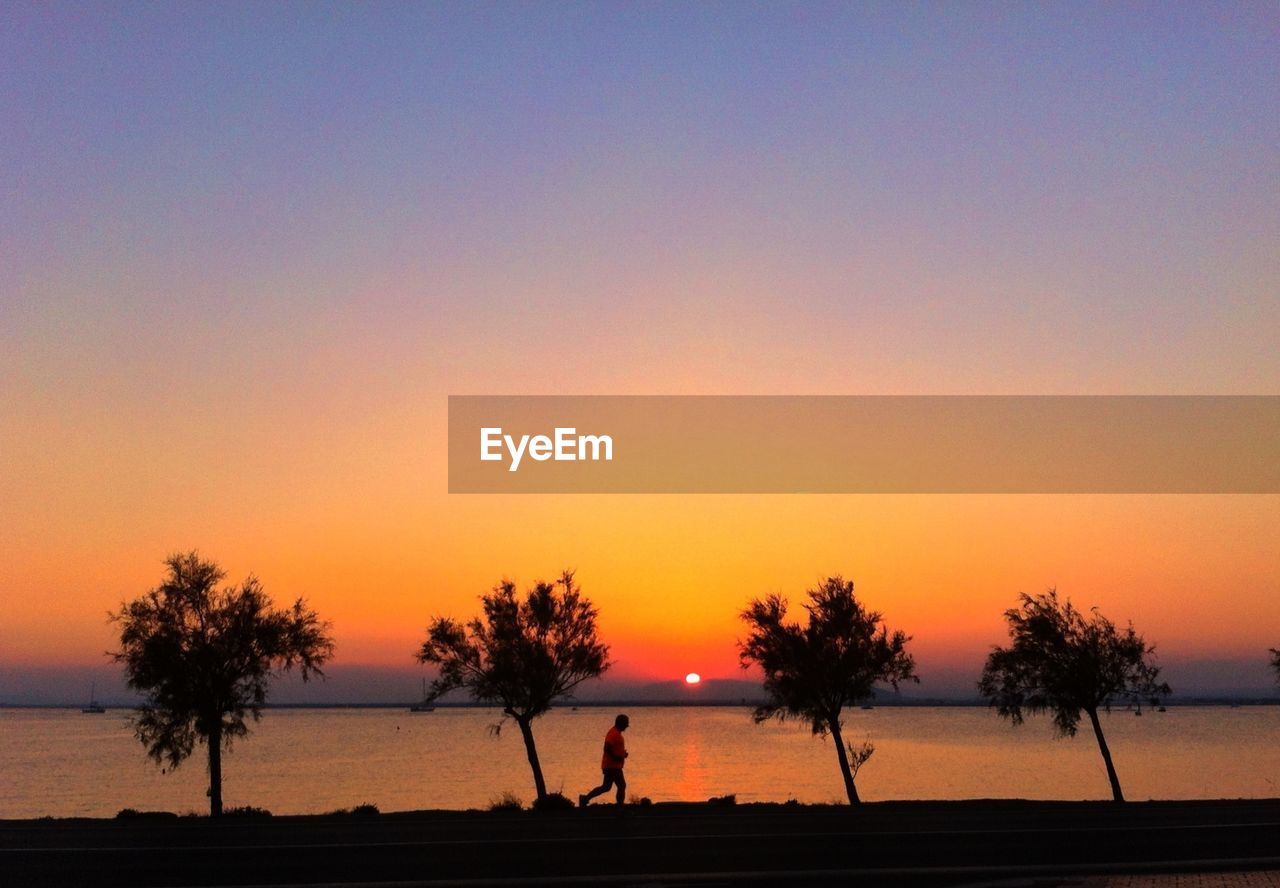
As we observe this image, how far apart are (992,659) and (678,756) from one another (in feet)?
307

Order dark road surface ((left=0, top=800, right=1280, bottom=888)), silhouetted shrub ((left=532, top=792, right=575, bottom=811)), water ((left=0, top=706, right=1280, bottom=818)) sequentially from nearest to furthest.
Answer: dark road surface ((left=0, top=800, right=1280, bottom=888)), silhouetted shrub ((left=532, top=792, right=575, bottom=811)), water ((left=0, top=706, right=1280, bottom=818))

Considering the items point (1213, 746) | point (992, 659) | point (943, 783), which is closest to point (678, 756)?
point (943, 783)

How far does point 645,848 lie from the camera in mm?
18844

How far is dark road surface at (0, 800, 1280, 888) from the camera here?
16.0m

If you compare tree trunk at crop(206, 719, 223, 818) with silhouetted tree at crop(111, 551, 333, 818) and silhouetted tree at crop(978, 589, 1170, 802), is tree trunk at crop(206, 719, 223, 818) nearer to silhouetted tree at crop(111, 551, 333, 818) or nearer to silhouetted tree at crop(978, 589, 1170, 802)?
silhouetted tree at crop(111, 551, 333, 818)

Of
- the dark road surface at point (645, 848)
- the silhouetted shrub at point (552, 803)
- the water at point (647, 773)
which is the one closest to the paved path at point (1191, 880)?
the dark road surface at point (645, 848)

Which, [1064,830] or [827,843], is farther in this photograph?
[1064,830]

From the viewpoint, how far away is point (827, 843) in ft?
63.8

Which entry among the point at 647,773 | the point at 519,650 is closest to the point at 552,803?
the point at 519,650

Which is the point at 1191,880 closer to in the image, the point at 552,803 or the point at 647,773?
the point at 552,803

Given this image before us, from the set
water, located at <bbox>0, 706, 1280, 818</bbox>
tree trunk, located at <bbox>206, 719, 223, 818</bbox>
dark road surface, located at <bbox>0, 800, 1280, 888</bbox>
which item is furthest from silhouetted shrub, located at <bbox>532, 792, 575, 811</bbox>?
water, located at <bbox>0, 706, 1280, 818</bbox>

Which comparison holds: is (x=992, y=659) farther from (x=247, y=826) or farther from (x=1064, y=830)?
(x=247, y=826)

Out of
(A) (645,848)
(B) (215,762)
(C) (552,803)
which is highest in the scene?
(A) (645,848)

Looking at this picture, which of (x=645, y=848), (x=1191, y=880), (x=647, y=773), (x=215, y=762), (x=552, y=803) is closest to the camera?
(x=1191, y=880)
